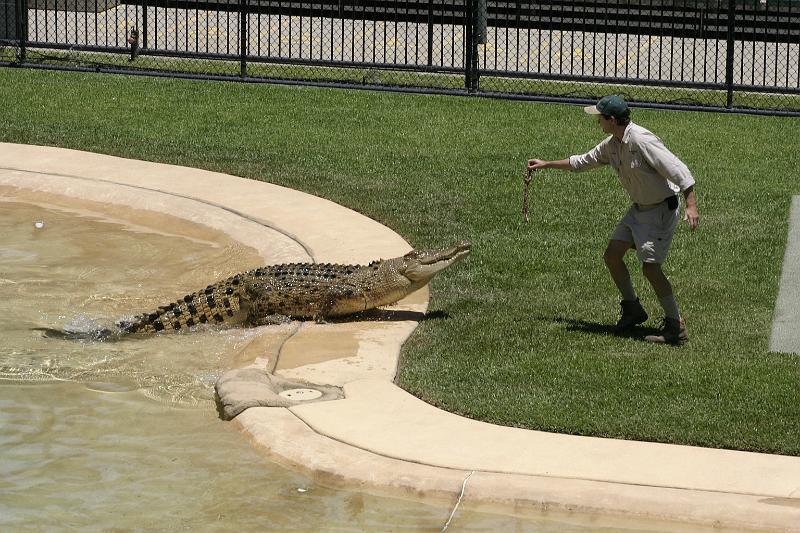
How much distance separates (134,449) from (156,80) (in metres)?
11.4

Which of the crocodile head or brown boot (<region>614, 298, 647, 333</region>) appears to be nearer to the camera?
brown boot (<region>614, 298, 647, 333</region>)

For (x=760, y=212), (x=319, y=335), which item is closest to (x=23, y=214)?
(x=319, y=335)

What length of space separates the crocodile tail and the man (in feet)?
7.59

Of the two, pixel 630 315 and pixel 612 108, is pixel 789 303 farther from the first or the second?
pixel 612 108

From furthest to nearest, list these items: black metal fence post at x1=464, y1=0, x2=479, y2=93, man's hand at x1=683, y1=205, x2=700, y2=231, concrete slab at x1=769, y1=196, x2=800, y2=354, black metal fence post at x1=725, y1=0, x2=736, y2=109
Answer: black metal fence post at x1=464, y1=0, x2=479, y2=93 → black metal fence post at x1=725, y1=0, x2=736, y2=109 → concrete slab at x1=769, y1=196, x2=800, y2=354 → man's hand at x1=683, y1=205, x2=700, y2=231

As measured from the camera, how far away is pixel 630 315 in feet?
28.3

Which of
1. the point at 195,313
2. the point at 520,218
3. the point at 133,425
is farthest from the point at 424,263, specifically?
the point at 520,218

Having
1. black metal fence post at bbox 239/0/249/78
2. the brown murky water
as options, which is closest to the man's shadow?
the brown murky water

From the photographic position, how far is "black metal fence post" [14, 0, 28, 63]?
18109 millimetres

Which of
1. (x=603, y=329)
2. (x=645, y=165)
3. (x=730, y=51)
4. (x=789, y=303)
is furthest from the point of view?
(x=730, y=51)

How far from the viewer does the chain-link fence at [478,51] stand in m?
17.0

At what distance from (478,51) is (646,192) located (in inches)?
421

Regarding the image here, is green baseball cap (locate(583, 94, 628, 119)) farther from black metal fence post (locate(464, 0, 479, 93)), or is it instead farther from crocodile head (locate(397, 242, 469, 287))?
black metal fence post (locate(464, 0, 479, 93))

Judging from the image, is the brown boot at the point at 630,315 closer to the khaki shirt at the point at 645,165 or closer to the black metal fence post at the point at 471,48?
the khaki shirt at the point at 645,165
